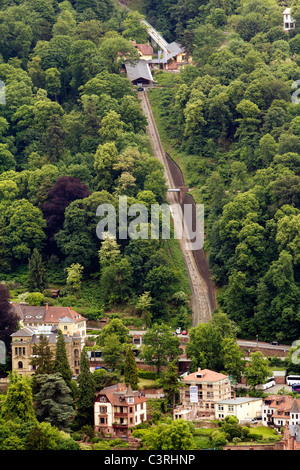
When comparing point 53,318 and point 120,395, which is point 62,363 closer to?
point 120,395

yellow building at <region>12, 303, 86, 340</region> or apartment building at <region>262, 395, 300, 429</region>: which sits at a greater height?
yellow building at <region>12, 303, 86, 340</region>

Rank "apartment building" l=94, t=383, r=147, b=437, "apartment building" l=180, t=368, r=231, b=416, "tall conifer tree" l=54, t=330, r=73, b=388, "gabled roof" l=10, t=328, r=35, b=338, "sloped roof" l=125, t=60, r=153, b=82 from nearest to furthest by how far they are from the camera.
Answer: "apartment building" l=94, t=383, r=147, b=437, "tall conifer tree" l=54, t=330, r=73, b=388, "apartment building" l=180, t=368, r=231, b=416, "gabled roof" l=10, t=328, r=35, b=338, "sloped roof" l=125, t=60, r=153, b=82

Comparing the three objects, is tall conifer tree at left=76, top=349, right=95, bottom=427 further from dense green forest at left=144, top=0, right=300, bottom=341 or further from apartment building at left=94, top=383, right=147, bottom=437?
dense green forest at left=144, top=0, right=300, bottom=341

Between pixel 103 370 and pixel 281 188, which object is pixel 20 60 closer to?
pixel 281 188

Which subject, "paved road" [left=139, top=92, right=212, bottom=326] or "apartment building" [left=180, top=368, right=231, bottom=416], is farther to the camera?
"paved road" [left=139, top=92, right=212, bottom=326]

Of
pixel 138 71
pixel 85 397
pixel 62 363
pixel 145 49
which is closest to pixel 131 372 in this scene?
pixel 85 397

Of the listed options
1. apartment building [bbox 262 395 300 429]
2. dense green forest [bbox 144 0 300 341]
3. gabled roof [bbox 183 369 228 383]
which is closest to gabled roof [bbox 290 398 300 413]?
apartment building [bbox 262 395 300 429]

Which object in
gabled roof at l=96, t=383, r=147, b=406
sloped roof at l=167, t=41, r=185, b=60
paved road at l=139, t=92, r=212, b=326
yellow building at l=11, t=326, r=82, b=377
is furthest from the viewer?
sloped roof at l=167, t=41, r=185, b=60

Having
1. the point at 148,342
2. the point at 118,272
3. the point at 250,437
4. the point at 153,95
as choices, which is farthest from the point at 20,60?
the point at 250,437
